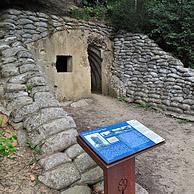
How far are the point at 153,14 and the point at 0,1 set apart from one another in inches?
154

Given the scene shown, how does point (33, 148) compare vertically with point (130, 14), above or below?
below

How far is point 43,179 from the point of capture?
199 cm

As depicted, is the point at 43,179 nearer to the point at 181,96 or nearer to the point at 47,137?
the point at 47,137

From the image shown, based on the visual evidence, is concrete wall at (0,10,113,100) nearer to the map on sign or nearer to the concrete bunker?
the concrete bunker

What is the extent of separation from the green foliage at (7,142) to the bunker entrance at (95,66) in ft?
14.5

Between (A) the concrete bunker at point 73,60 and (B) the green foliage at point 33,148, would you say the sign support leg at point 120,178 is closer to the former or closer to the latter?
(B) the green foliage at point 33,148

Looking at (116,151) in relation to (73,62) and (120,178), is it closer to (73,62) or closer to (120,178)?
(120,178)

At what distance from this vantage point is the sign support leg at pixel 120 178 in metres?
1.65

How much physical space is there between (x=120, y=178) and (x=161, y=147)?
6.83 feet

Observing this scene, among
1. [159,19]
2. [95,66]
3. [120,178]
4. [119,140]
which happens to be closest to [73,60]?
[95,66]

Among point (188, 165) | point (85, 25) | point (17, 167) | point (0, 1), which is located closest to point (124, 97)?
point (85, 25)

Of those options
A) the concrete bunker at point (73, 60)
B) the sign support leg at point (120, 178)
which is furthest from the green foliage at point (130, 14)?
the sign support leg at point (120, 178)

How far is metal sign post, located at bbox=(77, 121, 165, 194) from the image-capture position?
157 cm

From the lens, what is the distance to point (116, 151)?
5.29ft
